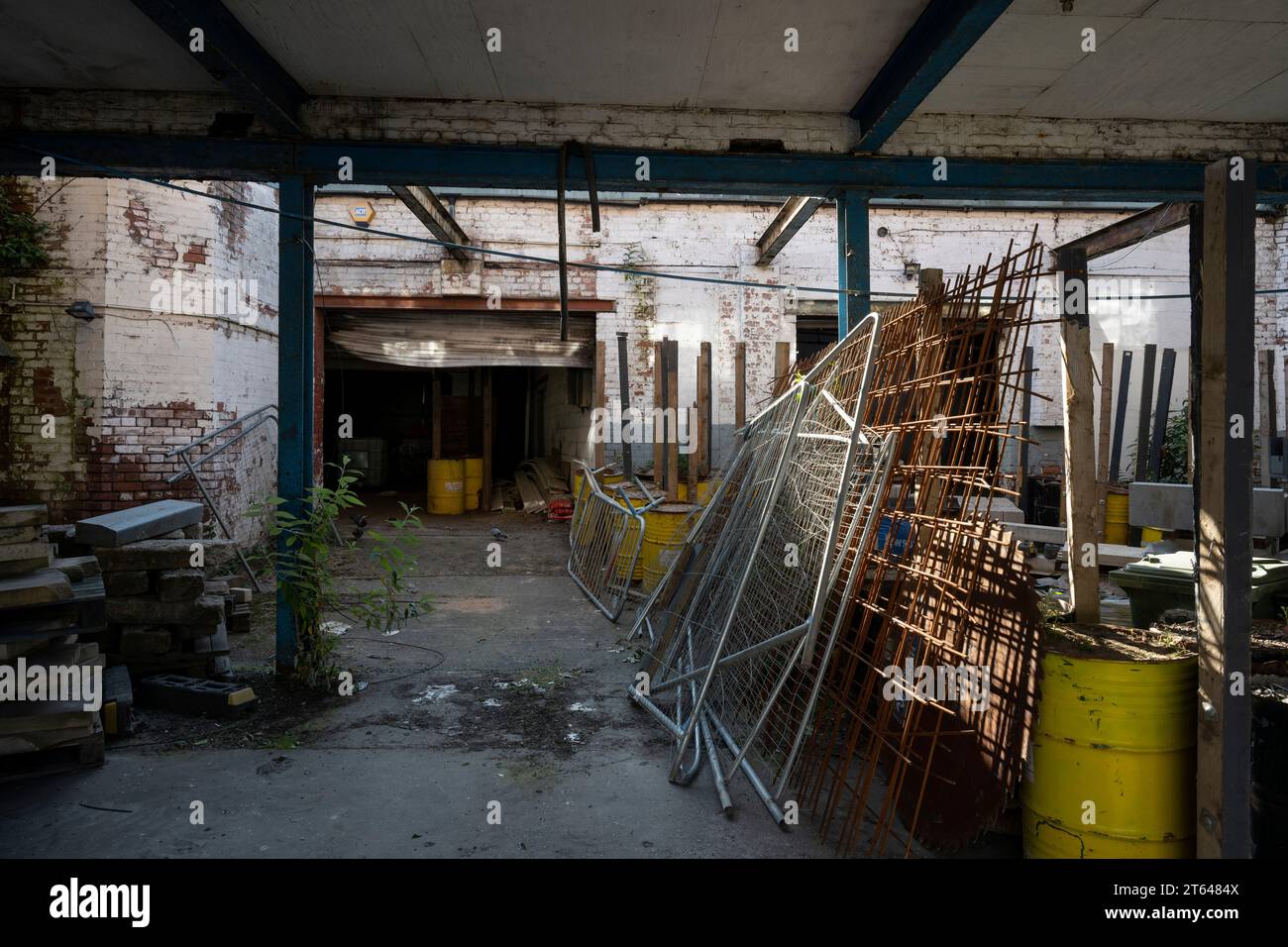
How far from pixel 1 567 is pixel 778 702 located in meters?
4.08

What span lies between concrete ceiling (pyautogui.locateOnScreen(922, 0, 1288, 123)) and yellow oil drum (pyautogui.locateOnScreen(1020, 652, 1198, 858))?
3.57 meters

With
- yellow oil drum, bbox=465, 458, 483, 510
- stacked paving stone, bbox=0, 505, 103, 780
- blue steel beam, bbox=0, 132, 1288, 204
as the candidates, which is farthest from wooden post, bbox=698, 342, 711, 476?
stacked paving stone, bbox=0, 505, 103, 780

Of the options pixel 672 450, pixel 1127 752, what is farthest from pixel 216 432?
pixel 1127 752

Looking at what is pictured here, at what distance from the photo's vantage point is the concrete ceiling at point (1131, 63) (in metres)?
4.23

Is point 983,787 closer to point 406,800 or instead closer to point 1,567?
point 406,800

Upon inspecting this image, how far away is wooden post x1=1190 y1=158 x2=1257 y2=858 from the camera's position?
2.64 meters

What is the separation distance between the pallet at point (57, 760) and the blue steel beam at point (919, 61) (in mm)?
Result: 5704

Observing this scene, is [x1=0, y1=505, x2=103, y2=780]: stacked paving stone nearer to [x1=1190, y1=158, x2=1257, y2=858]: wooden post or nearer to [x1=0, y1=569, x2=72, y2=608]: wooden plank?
[x1=0, y1=569, x2=72, y2=608]: wooden plank

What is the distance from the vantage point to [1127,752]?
2832 millimetres

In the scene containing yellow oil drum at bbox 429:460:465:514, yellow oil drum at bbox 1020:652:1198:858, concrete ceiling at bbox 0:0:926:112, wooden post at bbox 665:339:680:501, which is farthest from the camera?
yellow oil drum at bbox 429:460:465:514

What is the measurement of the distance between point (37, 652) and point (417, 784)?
212 centimetres

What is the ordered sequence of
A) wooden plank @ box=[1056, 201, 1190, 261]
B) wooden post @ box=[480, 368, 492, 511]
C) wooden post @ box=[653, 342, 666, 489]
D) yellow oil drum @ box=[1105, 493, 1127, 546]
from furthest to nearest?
wooden post @ box=[480, 368, 492, 511] → yellow oil drum @ box=[1105, 493, 1127, 546] → wooden post @ box=[653, 342, 666, 489] → wooden plank @ box=[1056, 201, 1190, 261]

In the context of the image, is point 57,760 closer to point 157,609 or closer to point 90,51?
point 157,609
